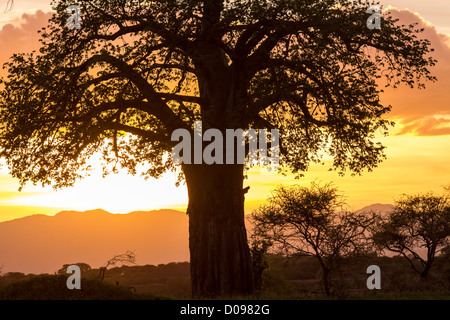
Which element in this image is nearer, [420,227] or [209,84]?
[209,84]

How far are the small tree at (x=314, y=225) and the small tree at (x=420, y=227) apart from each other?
1818 cm

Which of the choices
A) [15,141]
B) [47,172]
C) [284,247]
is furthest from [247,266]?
[15,141]

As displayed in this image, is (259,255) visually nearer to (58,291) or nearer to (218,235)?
(218,235)

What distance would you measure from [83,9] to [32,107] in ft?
14.6

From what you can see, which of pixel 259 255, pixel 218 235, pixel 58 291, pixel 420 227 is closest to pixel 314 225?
pixel 259 255

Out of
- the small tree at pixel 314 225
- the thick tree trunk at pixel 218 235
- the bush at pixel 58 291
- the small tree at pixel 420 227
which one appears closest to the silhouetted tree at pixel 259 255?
the small tree at pixel 314 225

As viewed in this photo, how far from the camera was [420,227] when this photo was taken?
4869 cm

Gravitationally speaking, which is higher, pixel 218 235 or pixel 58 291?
pixel 218 235

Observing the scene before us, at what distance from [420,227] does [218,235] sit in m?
29.4

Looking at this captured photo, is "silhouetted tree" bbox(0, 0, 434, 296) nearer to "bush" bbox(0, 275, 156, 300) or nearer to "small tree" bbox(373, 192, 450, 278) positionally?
"bush" bbox(0, 275, 156, 300)

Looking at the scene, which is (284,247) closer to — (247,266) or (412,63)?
(247,266)

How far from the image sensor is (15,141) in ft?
81.5
